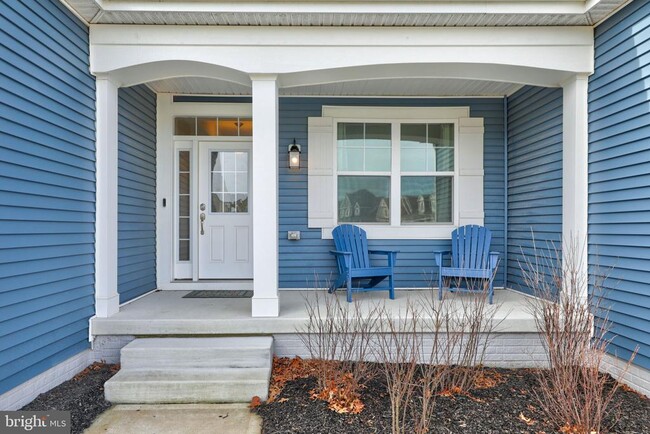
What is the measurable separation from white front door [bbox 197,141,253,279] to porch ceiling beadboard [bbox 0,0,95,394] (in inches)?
59.1

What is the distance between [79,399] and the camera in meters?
2.59

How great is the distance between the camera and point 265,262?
319 cm

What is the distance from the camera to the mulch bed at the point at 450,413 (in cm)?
227

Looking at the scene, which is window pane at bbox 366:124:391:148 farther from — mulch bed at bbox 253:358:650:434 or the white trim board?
the white trim board

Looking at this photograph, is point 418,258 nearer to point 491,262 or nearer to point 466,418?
point 491,262

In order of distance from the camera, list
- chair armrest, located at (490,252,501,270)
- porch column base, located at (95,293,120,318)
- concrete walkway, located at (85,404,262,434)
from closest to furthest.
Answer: concrete walkway, located at (85,404,262,434)
porch column base, located at (95,293,120,318)
chair armrest, located at (490,252,501,270)

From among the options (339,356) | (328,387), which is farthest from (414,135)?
(328,387)

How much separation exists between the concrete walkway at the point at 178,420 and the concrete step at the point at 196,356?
0.94 feet

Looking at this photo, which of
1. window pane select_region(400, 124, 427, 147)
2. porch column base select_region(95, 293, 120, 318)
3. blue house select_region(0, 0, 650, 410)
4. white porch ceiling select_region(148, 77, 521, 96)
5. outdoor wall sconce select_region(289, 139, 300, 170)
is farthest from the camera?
window pane select_region(400, 124, 427, 147)

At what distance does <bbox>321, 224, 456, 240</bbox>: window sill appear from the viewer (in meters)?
4.56

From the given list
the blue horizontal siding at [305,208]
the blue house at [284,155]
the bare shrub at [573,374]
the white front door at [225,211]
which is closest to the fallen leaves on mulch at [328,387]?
the blue house at [284,155]

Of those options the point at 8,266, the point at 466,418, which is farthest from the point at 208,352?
the point at 466,418

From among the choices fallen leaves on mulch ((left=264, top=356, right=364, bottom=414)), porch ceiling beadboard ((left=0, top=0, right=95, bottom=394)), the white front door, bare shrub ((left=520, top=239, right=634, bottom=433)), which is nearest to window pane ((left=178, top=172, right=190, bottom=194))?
the white front door

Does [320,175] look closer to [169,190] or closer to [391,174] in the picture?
[391,174]
